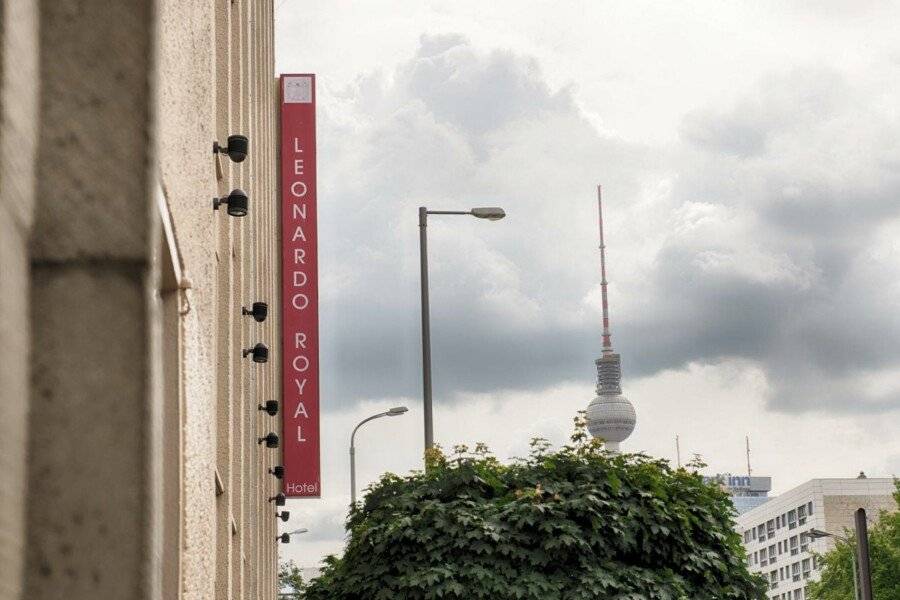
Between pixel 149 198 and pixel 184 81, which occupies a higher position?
pixel 184 81

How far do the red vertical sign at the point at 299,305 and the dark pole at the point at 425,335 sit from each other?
8.71m

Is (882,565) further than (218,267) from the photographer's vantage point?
Yes

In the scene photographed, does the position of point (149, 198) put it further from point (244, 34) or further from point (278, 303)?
point (278, 303)

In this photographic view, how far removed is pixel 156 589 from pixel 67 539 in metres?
0.20

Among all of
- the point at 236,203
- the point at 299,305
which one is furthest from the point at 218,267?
the point at 299,305

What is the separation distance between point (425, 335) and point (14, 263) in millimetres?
21591

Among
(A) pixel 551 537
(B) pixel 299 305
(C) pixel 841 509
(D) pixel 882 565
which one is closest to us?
(A) pixel 551 537

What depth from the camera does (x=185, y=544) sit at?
6.27m

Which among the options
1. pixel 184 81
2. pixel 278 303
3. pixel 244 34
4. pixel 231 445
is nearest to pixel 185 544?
pixel 184 81

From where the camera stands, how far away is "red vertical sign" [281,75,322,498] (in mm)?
33312

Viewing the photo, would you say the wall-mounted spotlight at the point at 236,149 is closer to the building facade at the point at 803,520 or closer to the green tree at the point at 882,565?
the green tree at the point at 882,565

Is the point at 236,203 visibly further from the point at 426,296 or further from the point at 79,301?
the point at 426,296

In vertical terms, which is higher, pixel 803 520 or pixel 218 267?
pixel 803 520

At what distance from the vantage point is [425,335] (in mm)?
23844
